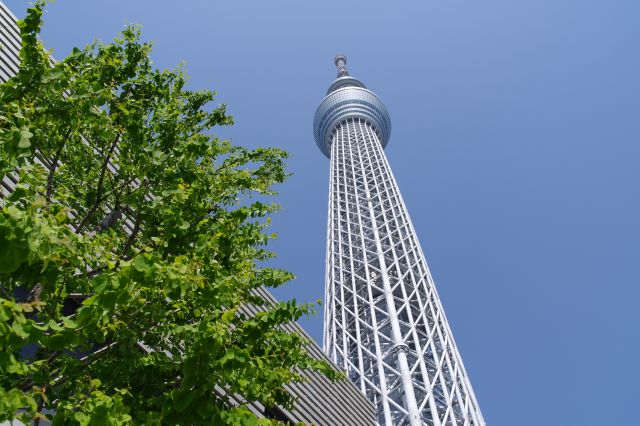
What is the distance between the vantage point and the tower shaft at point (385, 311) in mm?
31359

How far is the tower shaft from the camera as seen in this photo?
103 ft

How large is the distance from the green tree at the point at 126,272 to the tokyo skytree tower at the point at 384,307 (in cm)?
2540

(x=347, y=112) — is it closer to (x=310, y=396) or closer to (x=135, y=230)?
(x=310, y=396)

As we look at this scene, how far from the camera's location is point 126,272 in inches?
123

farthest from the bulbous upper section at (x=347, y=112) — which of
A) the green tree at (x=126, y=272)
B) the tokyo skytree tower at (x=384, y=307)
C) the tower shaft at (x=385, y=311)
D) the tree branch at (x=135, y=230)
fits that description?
the tree branch at (x=135, y=230)

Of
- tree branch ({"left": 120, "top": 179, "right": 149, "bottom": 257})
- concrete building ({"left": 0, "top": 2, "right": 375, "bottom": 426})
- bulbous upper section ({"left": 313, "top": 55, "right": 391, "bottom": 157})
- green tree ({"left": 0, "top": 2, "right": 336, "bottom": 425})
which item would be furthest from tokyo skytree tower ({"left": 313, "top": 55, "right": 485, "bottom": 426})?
tree branch ({"left": 120, "top": 179, "right": 149, "bottom": 257})

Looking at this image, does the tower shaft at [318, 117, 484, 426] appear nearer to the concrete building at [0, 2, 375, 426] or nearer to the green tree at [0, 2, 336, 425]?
the concrete building at [0, 2, 375, 426]

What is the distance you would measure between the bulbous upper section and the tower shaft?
1109 cm

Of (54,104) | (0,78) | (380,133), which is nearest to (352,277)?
(380,133)

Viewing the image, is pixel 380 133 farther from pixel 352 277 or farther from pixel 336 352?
pixel 336 352

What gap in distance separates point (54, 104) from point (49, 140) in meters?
0.50

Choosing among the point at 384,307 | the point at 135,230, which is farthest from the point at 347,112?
the point at 135,230

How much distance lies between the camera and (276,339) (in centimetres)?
419

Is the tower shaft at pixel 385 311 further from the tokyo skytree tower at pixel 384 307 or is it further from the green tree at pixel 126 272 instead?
the green tree at pixel 126 272
